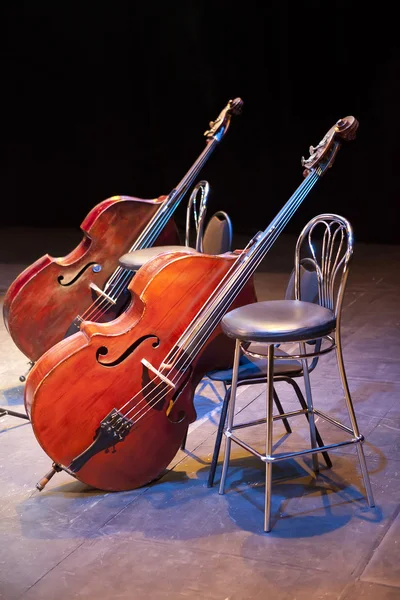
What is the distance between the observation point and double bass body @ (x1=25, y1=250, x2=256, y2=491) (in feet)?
8.79

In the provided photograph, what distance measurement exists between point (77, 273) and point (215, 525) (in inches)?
64.3

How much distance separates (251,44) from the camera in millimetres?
6574

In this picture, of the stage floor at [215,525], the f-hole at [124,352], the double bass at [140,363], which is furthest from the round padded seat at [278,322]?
the stage floor at [215,525]

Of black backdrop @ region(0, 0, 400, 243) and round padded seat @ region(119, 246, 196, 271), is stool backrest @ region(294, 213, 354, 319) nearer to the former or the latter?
round padded seat @ region(119, 246, 196, 271)

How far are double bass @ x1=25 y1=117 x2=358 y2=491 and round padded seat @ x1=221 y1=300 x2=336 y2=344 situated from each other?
0.16 meters

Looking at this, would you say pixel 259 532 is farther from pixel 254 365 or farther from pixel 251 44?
pixel 251 44

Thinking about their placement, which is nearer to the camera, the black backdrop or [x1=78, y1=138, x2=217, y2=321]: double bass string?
[x1=78, y1=138, x2=217, y2=321]: double bass string

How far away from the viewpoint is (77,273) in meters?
3.87

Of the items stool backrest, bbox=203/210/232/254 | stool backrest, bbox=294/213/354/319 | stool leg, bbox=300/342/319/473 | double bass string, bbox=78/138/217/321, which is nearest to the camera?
stool backrest, bbox=294/213/354/319

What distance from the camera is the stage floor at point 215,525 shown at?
227 centimetres

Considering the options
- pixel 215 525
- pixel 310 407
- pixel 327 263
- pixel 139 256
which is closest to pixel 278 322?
pixel 327 263

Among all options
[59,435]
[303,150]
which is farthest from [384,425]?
[303,150]

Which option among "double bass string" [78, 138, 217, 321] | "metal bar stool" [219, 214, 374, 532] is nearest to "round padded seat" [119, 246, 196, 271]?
"double bass string" [78, 138, 217, 321]

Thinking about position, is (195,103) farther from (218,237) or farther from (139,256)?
(139,256)
